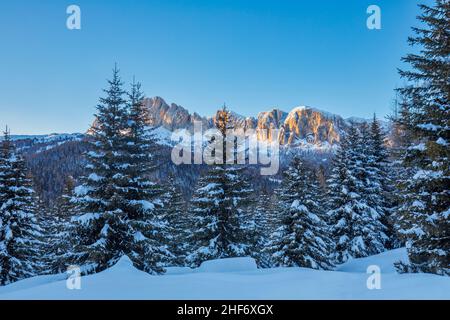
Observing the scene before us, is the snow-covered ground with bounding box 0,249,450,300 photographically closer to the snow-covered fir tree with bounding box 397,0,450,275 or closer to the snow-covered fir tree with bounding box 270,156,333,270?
the snow-covered fir tree with bounding box 397,0,450,275

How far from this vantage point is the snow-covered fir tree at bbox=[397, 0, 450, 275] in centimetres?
1010

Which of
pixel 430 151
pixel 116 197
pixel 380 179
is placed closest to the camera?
pixel 430 151

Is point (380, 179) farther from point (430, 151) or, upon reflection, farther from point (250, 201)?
point (430, 151)

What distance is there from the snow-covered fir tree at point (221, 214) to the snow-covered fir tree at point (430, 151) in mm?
8455

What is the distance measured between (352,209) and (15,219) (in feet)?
69.8

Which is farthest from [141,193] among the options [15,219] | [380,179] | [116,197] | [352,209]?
[380,179]

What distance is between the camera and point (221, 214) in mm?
17469

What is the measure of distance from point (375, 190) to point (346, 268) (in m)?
6.41

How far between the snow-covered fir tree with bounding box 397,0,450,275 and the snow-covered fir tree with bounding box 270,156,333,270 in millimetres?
6685

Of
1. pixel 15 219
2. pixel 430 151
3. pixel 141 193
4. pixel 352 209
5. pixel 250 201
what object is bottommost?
pixel 352 209

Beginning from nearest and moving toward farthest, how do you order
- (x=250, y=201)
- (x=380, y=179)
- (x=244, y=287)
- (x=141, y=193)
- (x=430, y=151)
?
1. (x=244, y=287)
2. (x=430, y=151)
3. (x=141, y=193)
4. (x=250, y=201)
5. (x=380, y=179)

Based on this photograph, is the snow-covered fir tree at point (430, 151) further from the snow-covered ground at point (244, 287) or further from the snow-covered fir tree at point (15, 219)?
the snow-covered fir tree at point (15, 219)

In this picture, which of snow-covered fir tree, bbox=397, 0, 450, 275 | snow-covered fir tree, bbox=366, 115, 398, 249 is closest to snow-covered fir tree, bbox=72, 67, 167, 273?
snow-covered fir tree, bbox=397, 0, 450, 275
